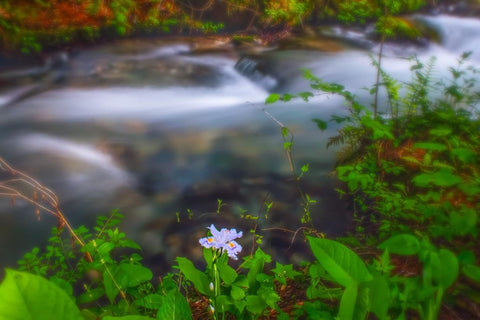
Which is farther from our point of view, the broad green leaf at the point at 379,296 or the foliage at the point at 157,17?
the foliage at the point at 157,17

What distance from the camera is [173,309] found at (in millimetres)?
849

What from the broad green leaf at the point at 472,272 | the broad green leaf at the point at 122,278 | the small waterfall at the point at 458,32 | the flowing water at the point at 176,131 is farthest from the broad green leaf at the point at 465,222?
the small waterfall at the point at 458,32

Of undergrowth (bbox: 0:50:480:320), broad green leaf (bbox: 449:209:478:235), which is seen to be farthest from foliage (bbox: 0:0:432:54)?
broad green leaf (bbox: 449:209:478:235)

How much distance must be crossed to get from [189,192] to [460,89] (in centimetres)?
203

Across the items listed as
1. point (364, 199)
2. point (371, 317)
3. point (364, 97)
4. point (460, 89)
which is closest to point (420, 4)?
point (364, 97)

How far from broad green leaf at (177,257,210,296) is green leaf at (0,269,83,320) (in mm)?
375

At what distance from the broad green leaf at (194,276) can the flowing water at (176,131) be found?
113 cm

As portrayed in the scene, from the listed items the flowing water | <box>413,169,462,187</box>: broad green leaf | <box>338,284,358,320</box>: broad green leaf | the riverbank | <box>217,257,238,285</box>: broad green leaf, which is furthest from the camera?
the riverbank

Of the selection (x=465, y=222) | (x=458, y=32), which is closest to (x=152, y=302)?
(x=465, y=222)

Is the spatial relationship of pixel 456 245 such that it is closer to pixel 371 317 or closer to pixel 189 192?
pixel 371 317

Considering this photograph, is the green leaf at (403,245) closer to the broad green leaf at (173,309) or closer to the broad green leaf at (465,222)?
the broad green leaf at (465,222)

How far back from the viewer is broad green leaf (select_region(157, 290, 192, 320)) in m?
0.84

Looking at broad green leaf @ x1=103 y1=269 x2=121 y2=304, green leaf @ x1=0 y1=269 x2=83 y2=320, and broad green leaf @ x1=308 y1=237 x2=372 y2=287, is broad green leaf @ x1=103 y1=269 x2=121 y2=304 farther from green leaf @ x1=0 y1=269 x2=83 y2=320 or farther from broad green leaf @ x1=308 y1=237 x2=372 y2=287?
broad green leaf @ x1=308 y1=237 x2=372 y2=287

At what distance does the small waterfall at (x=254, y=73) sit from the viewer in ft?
14.2
